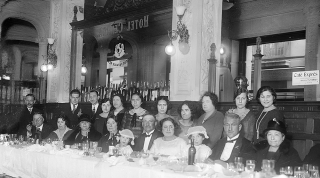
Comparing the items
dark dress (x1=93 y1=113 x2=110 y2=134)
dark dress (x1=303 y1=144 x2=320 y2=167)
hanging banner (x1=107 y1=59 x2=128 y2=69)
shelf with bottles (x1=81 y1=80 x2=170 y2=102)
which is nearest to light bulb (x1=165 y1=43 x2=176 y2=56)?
shelf with bottles (x1=81 y1=80 x2=170 y2=102)

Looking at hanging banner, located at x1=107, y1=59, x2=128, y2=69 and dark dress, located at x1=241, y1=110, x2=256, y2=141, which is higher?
hanging banner, located at x1=107, y1=59, x2=128, y2=69

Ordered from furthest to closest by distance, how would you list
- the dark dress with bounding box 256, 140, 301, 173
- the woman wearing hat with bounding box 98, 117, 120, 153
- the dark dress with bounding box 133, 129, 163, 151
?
the woman wearing hat with bounding box 98, 117, 120, 153 → the dark dress with bounding box 133, 129, 163, 151 → the dark dress with bounding box 256, 140, 301, 173

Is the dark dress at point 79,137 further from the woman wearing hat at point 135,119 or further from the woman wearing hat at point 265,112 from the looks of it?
the woman wearing hat at point 265,112

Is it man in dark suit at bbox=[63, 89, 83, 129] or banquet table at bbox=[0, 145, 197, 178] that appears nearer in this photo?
banquet table at bbox=[0, 145, 197, 178]

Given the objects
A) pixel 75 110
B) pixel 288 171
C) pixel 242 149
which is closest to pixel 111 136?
pixel 242 149

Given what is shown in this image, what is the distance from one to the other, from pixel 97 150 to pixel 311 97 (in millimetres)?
4505

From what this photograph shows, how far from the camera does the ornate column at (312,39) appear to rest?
738cm

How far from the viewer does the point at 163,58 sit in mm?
10898

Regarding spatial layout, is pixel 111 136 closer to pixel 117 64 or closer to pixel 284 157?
pixel 284 157

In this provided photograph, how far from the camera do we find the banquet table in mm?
3506

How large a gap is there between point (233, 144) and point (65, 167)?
5.85ft

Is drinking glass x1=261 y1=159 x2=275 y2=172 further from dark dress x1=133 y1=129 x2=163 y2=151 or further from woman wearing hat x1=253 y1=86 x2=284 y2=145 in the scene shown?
dark dress x1=133 y1=129 x2=163 y2=151

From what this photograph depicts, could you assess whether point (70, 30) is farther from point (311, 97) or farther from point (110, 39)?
point (311, 97)

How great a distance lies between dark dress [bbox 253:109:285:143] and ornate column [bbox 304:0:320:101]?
3153 millimetres
